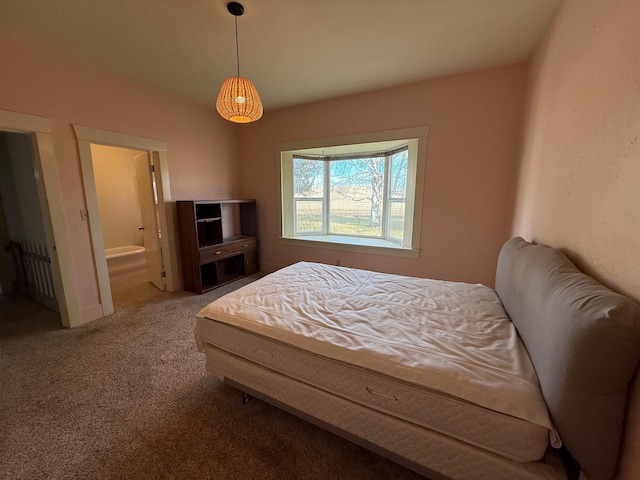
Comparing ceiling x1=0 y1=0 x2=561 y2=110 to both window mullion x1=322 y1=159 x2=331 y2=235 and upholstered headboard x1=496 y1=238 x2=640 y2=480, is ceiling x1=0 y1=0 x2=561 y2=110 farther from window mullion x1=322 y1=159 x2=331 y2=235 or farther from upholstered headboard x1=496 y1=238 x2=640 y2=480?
upholstered headboard x1=496 y1=238 x2=640 y2=480

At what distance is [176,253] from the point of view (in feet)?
Answer: 11.1

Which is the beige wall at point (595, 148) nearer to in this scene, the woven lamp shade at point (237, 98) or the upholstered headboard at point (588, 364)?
the upholstered headboard at point (588, 364)

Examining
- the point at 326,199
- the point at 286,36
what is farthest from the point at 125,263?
the point at 286,36

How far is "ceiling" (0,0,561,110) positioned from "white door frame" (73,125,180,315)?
67 cm

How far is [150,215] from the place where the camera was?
3.34 meters

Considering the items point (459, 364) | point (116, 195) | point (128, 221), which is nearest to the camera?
point (459, 364)

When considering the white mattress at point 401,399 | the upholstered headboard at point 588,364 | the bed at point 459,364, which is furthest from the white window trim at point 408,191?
the white mattress at point 401,399

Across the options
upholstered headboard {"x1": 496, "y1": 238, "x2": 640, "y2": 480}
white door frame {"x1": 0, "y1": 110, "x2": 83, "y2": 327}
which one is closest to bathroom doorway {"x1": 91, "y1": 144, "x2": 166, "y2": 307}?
white door frame {"x1": 0, "y1": 110, "x2": 83, "y2": 327}

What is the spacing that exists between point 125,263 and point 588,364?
5372 mm

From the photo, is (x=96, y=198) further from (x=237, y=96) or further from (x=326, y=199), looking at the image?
(x=326, y=199)

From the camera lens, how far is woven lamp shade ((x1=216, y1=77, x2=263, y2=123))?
1.68 m

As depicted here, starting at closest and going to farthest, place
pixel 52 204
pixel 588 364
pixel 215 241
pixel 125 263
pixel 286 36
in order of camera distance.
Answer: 1. pixel 588 364
2. pixel 286 36
3. pixel 52 204
4. pixel 215 241
5. pixel 125 263

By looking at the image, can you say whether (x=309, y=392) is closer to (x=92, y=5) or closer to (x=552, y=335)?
(x=552, y=335)

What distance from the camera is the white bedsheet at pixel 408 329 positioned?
940 millimetres
